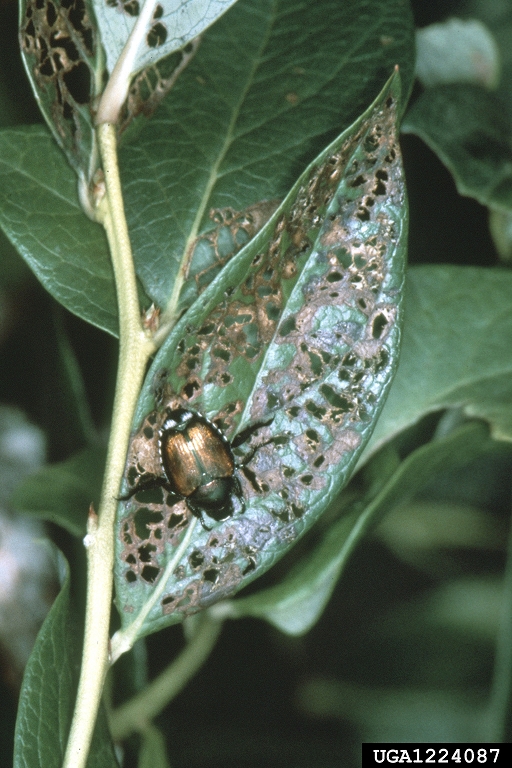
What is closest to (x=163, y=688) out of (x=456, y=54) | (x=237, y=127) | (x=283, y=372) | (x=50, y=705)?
(x=50, y=705)

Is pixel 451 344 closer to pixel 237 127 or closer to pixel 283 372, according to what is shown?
pixel 283 372

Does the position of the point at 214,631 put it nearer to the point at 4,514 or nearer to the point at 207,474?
the point at 207,474

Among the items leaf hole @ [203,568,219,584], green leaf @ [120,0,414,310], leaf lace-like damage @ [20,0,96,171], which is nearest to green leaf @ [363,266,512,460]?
green leaf @ [120,0,414,310]

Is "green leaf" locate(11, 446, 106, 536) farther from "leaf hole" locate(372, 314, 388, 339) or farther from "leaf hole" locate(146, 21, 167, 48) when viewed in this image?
"leaf hole" locate(146, 21, 167, 48)

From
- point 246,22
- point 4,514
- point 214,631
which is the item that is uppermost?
point 246,22

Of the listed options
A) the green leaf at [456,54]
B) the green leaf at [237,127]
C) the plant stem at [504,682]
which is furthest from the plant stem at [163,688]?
the green leaf at [456,54]

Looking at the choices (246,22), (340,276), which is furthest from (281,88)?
(340,276)
